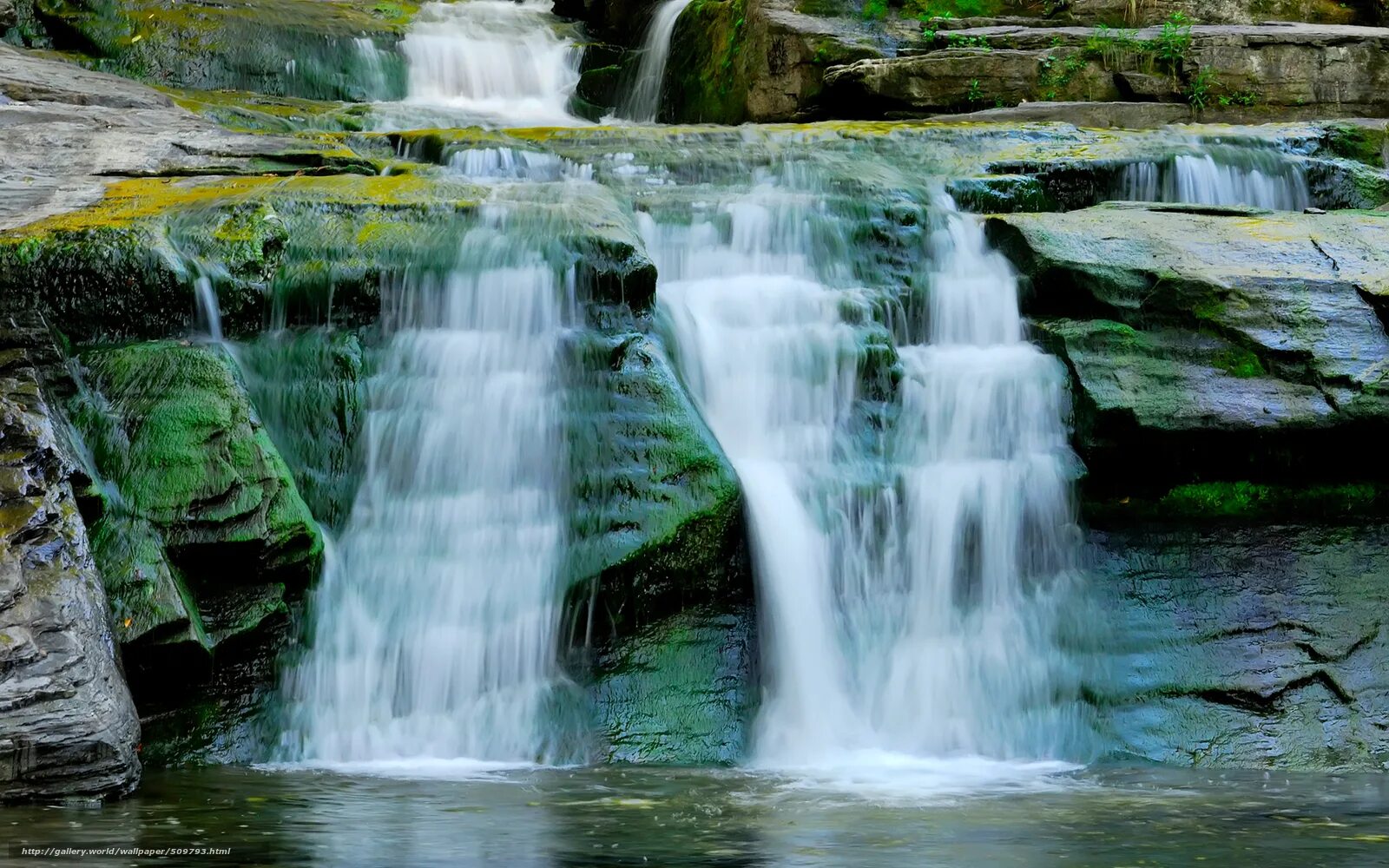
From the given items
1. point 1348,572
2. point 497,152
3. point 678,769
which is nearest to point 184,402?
point 678,769

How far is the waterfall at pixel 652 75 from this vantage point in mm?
13398

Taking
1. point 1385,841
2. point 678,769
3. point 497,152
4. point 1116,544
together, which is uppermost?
point 497,152

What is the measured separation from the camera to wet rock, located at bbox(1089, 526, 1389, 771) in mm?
5445

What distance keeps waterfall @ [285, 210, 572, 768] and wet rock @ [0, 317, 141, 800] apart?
3.16ft

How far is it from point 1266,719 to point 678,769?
2660 millimetres

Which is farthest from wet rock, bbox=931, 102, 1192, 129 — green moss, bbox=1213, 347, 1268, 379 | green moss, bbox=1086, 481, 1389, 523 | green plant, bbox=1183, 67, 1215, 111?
green moss, bbox=1086, 481, 1389, 523

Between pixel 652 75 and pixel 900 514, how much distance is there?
870cm

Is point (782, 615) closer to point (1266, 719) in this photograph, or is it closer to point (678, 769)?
point (678, 769)

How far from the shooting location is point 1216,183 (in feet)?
29.2

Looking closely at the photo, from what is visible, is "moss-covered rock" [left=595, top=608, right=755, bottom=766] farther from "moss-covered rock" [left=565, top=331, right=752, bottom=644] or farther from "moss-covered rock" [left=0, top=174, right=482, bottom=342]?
"moss-covered rock" [left=0, top=174, right=482, bottom=342]

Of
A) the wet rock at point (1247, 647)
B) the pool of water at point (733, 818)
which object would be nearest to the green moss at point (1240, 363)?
the wet rock at point (1247, 647)

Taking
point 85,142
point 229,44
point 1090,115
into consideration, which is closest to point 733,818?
point 85,142

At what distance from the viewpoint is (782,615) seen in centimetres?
564

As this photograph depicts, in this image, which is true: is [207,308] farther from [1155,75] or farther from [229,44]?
[1155,75]
